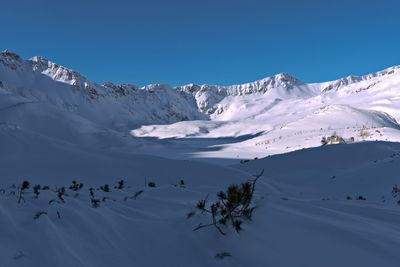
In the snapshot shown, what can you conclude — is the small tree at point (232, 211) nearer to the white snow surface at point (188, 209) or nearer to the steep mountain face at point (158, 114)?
the white snow surface at point (188, 209)

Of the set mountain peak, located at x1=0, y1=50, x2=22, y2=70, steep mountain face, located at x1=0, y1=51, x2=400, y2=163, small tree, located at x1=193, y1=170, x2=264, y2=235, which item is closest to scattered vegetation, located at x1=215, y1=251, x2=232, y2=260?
small tree, located at x1=193, y1=170, x2=264, y2=235

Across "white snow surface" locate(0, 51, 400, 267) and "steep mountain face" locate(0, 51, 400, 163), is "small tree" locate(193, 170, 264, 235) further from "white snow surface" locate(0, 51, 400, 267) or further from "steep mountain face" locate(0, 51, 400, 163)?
"steep mountain face" locate(0, 51, 400, 163)

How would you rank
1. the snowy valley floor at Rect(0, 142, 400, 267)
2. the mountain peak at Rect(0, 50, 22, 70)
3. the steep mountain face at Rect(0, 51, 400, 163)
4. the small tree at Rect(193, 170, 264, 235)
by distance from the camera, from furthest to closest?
1. the mountain peak at Rect(0, 50, 22, 70)
2. the steep mountain face at Rect(0, 51, 400, 163)
3. the small tree at Rect(193, 170, 264, 235)
4. the snowy valley floor at Rect(0, 142, 400, 267)

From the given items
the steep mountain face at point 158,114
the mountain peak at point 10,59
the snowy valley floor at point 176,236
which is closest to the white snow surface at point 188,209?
the snowy valley floor at point 176,236

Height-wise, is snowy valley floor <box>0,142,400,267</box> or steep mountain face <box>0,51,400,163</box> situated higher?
steep mountain face <box>0,51,400,163</box>

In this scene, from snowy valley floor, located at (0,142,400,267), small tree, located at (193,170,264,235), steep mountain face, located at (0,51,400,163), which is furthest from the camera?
steep mountain face, located at (0,51,400,163)

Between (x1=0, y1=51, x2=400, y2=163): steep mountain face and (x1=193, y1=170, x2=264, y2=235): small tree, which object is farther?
(x1=0, y1=51, x2=400, y2=163): steep mountain face

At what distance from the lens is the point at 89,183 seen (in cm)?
805

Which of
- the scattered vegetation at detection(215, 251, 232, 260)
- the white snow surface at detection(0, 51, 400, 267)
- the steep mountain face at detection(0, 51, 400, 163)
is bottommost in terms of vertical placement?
the scattered vegetation at detection(215, 251, 232, 260)

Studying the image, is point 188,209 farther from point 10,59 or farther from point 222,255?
point 10,59

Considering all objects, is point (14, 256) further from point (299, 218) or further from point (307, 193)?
point (307, 193)

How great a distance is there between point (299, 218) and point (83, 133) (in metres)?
39.9

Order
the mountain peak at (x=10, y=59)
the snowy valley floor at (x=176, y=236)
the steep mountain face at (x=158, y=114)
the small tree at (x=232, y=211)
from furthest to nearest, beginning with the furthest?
the mountain peak at (x=10, y=59) < the steep mountain face at (x=158, y=114) < the small tree at (x=232, y=211) < the snowy valley floor at (x=176, y=236)

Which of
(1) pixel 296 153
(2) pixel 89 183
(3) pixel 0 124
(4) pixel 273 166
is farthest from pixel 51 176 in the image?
(1) pixel 296 153
